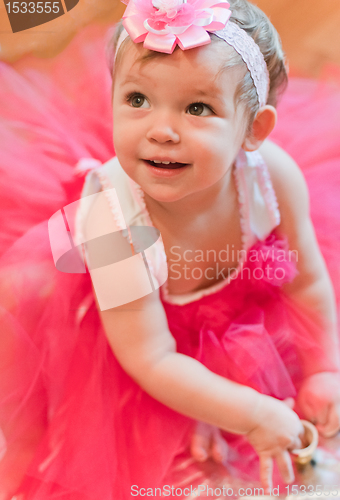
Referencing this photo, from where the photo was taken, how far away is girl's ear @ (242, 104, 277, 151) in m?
0.54

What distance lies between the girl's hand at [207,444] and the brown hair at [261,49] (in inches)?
15.7

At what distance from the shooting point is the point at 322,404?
0.61m

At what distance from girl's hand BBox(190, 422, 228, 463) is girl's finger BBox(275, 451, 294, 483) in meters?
0.07

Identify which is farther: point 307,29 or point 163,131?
point 307,29

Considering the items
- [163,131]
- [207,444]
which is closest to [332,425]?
[207,444]

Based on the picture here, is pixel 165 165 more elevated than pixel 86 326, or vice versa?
pixel 165 165

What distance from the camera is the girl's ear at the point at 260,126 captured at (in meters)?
0.54

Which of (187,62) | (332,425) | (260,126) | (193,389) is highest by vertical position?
(187,62)

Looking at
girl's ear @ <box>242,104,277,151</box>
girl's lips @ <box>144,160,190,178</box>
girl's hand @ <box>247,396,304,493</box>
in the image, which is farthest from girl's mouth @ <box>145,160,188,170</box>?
girl's hand @ <box>247,396,304,493</box>

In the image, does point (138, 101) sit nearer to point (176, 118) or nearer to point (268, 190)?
point (176, 118)

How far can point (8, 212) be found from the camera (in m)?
0.65

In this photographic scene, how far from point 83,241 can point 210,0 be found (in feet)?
1.01

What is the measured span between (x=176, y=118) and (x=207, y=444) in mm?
420

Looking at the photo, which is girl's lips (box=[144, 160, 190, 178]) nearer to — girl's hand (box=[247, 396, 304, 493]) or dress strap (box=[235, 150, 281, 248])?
dress strap (box=[235, 150, 281, 248])
